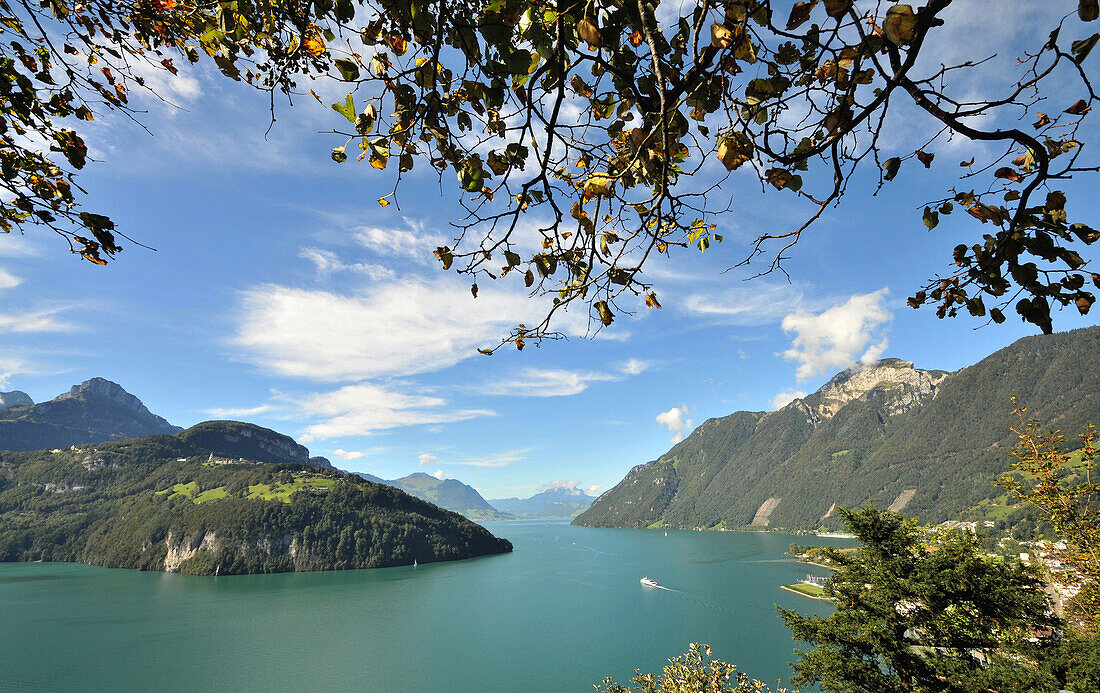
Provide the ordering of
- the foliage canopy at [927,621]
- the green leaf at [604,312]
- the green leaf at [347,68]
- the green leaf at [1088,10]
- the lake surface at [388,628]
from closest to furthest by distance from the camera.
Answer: the green leaf at [1088,10] → the green leaf at [347,68] → the green leaf at [604,312] → the foliage canopy at [927,621] → the lake surface at [388,628]

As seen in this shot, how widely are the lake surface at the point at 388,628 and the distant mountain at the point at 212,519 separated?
12945 mm

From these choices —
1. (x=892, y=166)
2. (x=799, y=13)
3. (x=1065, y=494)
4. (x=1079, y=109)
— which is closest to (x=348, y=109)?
(x=799, y=13)

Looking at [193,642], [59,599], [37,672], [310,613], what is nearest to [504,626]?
[310,613]

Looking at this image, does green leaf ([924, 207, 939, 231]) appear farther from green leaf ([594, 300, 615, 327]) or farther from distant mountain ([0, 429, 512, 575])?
distant mountain ([0, 429, 512, 575])

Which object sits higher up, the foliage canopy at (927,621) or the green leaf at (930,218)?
the green leaf at (930,218)

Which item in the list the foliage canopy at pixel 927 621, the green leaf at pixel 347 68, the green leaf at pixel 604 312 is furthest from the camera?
the foliage canopy at pixel 927 621

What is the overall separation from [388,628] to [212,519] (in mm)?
86357

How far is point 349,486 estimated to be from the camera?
458 ft

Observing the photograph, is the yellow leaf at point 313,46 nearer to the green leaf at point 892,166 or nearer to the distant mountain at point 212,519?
the green leaf at point 892,166

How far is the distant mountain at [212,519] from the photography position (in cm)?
11306

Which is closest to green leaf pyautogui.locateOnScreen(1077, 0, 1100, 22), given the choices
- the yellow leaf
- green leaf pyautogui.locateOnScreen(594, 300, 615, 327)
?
green leaf pyautogui.locateOnScreen(594, 300, 615, 327)

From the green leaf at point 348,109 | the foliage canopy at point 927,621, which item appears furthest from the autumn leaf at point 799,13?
the foliage canopy at point 927,621

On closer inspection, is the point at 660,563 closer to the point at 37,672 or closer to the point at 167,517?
the point at 37,672

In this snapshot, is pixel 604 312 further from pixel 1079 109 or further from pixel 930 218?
pixel 1079 109
